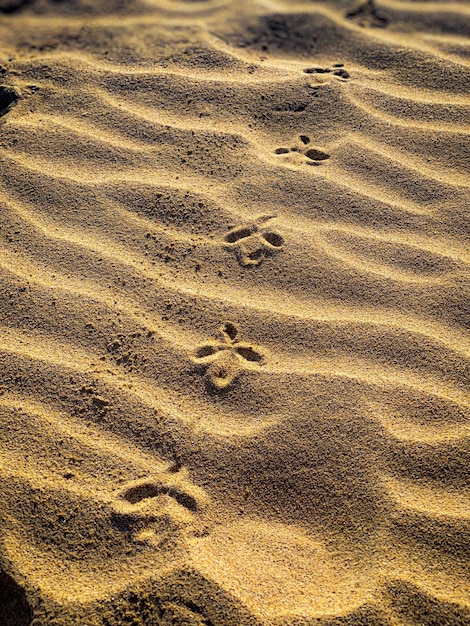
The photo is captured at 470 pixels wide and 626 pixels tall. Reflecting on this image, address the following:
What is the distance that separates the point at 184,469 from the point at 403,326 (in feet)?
2.86

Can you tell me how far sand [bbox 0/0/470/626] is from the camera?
1462 millimetres

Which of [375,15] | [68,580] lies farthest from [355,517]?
[375,15]

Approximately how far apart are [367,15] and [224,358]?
2157mm

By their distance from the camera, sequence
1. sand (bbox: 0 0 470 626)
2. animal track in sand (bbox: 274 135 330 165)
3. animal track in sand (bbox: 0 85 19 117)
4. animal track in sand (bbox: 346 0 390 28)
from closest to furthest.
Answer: sand (bbox: 0 0 470 626)
animal track in sand (bbox: 274 135 330 165)
animal track in sand (bbox: 0 85 19 117)
animal track in sand (bbox: 346 0 390 28)

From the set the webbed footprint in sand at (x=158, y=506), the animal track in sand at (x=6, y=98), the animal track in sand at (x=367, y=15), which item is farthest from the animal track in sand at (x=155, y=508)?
the animal track in sand at (x=367, y=15)

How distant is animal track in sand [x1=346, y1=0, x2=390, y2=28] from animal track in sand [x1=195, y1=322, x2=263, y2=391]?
197 centimetres

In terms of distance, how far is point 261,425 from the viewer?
166cm

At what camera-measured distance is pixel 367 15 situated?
2.84 metres

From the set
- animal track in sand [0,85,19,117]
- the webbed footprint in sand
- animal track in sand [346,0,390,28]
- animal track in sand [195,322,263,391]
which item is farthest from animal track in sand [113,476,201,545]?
animal track in sand [346,0,390,28]

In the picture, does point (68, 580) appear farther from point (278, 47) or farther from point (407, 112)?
point (278, 47)

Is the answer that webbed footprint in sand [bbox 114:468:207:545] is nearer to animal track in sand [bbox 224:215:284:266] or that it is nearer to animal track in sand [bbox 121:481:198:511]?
animal track in sand [bbox 121:481:198:511]

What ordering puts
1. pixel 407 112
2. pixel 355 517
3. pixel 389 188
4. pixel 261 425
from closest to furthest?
pixel 355 517, pixel 261 425, pixel 389 188, pixel 407 112

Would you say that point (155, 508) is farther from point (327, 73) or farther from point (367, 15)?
point (367, 15)

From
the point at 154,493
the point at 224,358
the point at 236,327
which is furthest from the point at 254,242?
the point at 154,493
